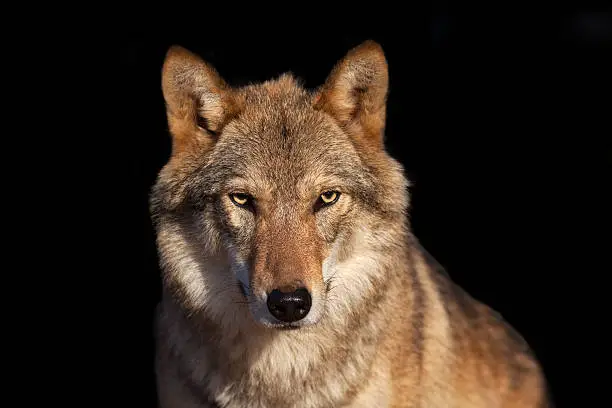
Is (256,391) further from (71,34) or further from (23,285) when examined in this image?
(71,34)

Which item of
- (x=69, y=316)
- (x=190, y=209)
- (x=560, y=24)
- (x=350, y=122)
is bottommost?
(x=69, y=316)

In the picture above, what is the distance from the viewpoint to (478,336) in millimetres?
5090

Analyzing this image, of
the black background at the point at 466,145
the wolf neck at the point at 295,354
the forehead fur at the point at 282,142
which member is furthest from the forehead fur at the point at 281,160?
the black background at the point at 466,145

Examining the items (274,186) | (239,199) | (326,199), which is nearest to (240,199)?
(239,199)

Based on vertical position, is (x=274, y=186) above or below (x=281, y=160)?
below

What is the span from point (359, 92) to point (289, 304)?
4.13 feet

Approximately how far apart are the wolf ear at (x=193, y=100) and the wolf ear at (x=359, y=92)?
0.51 m

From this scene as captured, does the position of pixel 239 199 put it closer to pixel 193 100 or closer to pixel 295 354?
pixel 193 100

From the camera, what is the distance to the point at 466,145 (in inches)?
309

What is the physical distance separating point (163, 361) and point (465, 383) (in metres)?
1.73

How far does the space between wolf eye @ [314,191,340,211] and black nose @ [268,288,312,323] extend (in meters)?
0.53

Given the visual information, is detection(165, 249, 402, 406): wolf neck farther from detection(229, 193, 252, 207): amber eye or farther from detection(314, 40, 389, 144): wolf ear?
detection(314, 40, 389, 144): wolf ear

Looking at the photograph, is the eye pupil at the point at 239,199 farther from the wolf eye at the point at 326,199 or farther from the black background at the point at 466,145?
the black background at the point at 466,145

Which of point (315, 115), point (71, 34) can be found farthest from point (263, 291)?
point (71, 34)
